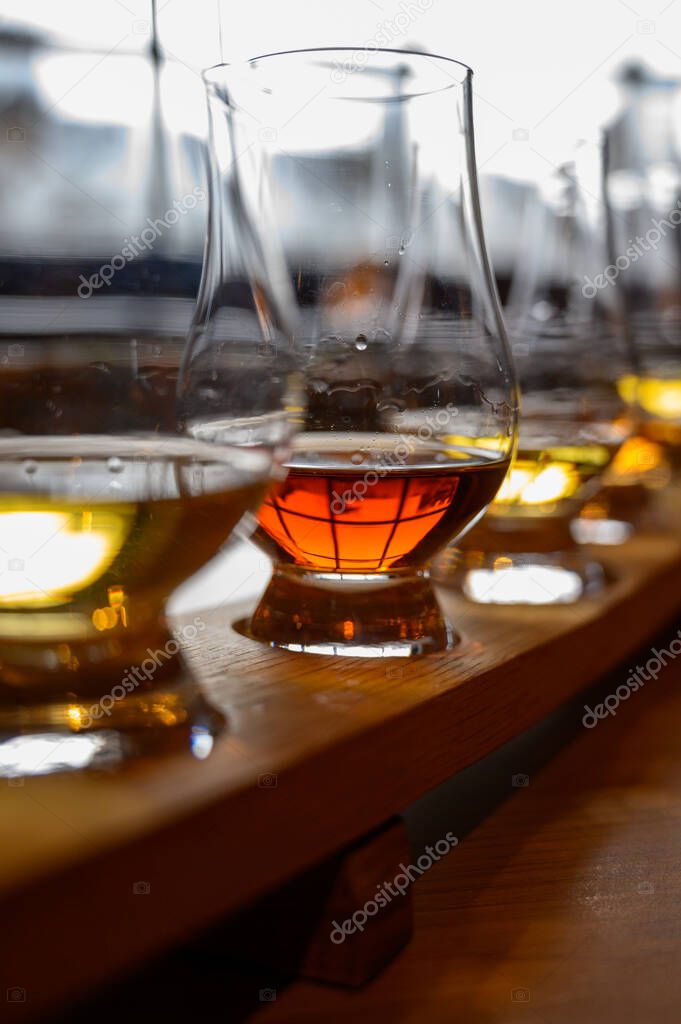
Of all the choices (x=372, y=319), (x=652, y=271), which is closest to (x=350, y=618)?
(x=372, y=319)

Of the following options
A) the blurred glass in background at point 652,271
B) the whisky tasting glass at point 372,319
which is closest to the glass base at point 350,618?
the whisky tasting glass at point 372,319

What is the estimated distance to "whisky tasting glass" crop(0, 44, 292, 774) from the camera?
0.42 metres

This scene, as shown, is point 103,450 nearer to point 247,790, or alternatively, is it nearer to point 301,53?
point 247,790

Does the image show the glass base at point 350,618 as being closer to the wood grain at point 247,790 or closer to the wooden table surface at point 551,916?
the wood grain at point 247,790

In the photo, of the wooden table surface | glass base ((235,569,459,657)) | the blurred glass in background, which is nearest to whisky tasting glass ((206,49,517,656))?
glass base ((235,569,459,657))

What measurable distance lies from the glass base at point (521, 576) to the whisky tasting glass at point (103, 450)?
34cm

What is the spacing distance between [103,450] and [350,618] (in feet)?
0.85

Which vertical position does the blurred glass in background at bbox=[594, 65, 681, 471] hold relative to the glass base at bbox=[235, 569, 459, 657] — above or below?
above

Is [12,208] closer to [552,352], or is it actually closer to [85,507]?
[85,507]

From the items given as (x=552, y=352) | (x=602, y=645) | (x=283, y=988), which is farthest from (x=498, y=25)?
(x=283, y=988)

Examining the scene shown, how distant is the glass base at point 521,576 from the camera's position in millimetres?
820

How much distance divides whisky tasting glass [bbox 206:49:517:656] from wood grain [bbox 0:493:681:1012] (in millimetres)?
52

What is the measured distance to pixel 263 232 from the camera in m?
0.60

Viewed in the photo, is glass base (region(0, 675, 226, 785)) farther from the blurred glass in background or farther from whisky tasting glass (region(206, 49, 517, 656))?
the blurred glass in background
